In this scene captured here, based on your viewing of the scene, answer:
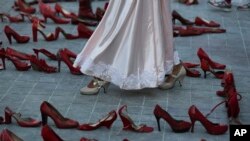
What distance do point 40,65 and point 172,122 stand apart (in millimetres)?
1862

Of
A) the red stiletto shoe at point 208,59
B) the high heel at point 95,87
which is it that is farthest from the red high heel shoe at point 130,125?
the red stiletto shoe at point 208,59

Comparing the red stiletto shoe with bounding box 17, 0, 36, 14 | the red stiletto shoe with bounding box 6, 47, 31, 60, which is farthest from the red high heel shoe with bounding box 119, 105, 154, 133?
the red stiletto shoe with bounding box 17, 0, 36, 14

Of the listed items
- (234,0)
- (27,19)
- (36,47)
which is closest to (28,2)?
(27,19)

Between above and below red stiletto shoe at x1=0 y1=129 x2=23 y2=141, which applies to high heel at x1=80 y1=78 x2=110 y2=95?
below

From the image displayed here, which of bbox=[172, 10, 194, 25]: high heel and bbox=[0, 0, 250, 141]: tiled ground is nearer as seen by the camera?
bbox=[0, 0, 250, 141]: tiled ground

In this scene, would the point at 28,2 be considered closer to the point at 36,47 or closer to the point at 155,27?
the point at 36,47

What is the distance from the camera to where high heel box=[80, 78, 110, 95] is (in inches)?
211

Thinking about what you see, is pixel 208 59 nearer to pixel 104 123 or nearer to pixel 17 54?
pixel 104 123

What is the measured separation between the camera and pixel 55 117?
4.66m

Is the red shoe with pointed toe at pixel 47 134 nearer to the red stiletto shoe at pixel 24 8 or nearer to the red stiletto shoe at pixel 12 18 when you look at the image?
the red stiletto shoe at pixel 12 18

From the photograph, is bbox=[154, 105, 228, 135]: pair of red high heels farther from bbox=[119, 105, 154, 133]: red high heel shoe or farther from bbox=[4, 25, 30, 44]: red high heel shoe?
bbox=[4, 25, 30, 44]: red high heel shoe

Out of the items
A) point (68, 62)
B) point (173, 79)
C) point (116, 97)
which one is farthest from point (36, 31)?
point (173, 79)

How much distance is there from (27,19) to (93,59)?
303 centimetres

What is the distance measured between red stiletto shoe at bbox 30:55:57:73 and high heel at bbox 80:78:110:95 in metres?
0.68
